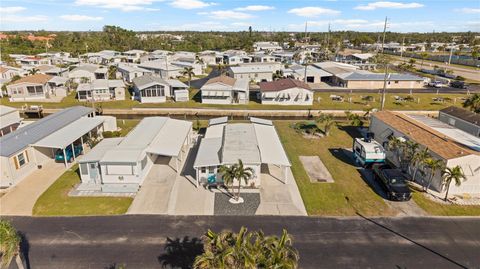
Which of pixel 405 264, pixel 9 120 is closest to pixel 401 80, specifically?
pixel 405 264

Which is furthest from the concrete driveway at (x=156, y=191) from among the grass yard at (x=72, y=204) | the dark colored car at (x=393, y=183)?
the dark colored car at (x=393, y=183)

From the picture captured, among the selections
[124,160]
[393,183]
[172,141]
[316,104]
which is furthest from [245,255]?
[316,104]

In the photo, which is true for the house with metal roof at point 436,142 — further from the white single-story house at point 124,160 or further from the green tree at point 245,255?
the white single-story house at point 124,160

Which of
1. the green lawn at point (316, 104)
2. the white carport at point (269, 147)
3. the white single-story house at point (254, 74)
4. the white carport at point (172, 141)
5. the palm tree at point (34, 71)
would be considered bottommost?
the green lawn at point (316, 104)

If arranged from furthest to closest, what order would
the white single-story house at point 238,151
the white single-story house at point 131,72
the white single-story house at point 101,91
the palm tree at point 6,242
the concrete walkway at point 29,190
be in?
the white single-story house at point 131,72, the white single-story house at point 101,91, the white single-story house at point 238,151, the concrete walkway at point 29,190, the palm tree at point 6,242

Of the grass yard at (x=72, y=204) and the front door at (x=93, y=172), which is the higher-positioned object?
the front door at (x=93, y=172)

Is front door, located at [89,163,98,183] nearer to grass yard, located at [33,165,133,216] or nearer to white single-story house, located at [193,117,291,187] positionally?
grass yard, located at [33,165,133,216]

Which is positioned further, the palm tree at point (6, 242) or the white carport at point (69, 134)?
the white carport at point (69, 134)

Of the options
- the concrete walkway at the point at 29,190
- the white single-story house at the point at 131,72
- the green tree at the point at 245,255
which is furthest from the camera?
the white single-story house at the point at 131,72
